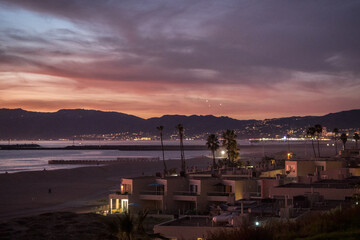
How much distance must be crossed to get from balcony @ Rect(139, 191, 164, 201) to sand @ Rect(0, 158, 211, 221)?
7753mm

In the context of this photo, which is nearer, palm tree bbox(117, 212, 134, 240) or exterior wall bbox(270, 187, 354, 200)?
palm tree bbox(117, 212, 134, 240)

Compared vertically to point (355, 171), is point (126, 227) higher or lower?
higher

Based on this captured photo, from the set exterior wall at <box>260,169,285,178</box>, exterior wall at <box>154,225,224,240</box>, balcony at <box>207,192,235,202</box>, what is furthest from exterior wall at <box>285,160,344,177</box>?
exterior wall at <box>154,225,224,240</box>

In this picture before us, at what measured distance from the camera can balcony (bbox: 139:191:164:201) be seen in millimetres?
33969

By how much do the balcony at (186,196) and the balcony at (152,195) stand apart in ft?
3.70

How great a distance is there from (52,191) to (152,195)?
25.1 meters

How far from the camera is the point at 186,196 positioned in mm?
34062

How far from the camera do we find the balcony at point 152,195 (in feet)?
111

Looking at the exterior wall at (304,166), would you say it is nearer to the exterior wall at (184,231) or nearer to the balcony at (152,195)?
the balcony at (152,195)

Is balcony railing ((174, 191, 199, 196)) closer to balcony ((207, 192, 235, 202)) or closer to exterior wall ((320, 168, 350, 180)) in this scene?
balcony ((207, 192, 235, 202))

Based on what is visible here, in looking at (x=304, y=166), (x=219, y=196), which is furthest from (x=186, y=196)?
(x=304, y=166)

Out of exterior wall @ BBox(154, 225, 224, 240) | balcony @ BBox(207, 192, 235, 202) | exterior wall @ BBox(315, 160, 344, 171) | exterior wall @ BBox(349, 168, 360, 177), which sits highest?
exterior wall @ BBox(315, 160, 344, 171)

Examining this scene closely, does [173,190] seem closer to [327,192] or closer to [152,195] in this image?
[152,195]

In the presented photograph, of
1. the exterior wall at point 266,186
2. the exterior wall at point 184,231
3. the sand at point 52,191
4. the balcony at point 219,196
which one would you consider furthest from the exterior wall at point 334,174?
the sand at point 52,191
